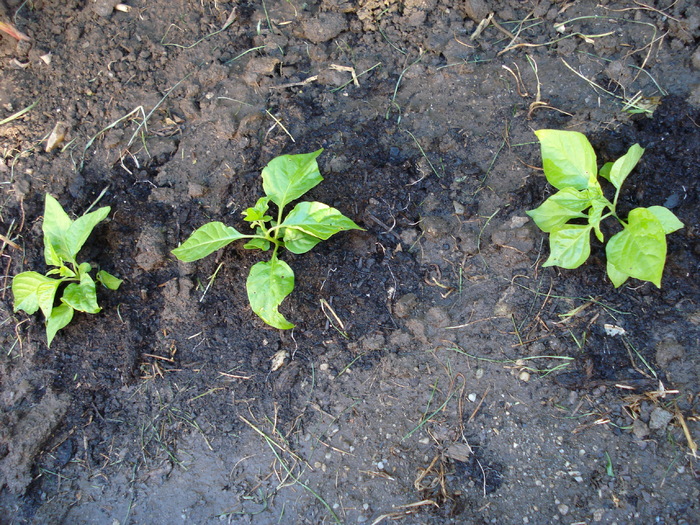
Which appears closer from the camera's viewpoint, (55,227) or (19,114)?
(55,227)

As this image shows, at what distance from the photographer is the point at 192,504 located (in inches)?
92.7

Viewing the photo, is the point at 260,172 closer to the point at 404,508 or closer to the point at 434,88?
the point at 434,88

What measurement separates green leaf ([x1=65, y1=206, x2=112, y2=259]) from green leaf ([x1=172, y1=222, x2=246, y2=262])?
46 cm

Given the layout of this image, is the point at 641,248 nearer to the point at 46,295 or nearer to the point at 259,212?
the point at 259,212

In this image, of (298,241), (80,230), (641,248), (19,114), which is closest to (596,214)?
(641,248)

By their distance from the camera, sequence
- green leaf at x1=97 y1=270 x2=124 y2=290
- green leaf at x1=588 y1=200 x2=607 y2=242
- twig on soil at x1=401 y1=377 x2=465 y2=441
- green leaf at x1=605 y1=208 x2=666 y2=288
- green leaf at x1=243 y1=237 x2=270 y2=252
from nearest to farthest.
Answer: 1. green leaf at x1=605 y1=208 x2=666 y2=288
2. green leaf at x1=588 y1=200 x2=607 y2=242
3. twig on soil at x1=401 y1=377 x2=465 y2=441
4. green leaf at x1=243 y1=237 x2=270 y2=252
5. green leaf at x1=97 y1=270 x2=124 y2=290

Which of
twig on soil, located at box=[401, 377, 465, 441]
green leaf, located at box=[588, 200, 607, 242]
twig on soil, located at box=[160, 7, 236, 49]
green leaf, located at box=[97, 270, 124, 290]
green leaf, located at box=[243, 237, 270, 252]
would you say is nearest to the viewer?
green leaf, located at box=[588, 200, 607, 242]

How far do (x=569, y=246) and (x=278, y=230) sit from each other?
1.28 meters

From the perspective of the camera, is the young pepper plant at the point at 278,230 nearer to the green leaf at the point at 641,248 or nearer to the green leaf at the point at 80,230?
the green leaf at the point at 80,230

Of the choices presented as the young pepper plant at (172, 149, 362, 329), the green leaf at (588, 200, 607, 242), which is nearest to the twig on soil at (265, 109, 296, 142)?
the young pepper plant at (172, 149, 362, 329)

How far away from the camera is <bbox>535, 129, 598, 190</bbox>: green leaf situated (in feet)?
7.45

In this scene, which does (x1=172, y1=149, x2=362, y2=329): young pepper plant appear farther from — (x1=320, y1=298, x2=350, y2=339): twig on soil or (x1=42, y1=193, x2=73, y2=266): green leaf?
(x1=42, y1=193, x2=73, y2=266): green leaf

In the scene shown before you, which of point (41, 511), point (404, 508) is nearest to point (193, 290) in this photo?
point (41, 511)

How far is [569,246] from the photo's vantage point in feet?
7.33
